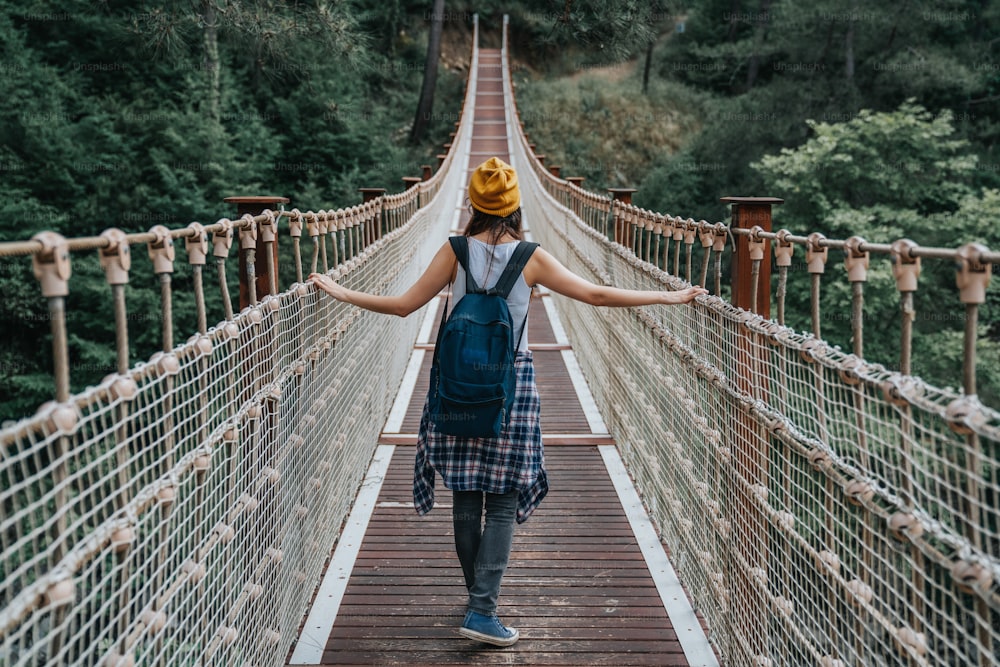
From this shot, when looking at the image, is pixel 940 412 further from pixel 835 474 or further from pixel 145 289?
pixel 145 289

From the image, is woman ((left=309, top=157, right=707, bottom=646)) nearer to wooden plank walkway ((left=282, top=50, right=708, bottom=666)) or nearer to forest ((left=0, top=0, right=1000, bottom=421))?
wooden plank walkway ((left=282, top=50, right=708, bottom=666))

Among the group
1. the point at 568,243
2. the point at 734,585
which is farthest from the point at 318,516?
the point at 568,243

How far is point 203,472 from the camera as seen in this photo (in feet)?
4.94

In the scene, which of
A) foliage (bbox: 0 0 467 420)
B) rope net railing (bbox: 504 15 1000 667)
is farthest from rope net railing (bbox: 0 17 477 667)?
foliage (bbox: 0 0 467 420)

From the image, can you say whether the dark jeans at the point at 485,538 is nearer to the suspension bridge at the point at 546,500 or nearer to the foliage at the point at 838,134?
the suspension bridge at the point at 546,500

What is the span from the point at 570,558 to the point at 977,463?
5.68ft

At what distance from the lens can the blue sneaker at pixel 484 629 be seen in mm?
2078

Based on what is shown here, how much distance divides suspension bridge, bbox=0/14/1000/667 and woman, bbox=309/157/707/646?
0.68ft

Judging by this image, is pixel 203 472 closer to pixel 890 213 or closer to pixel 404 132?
pixel 890 213

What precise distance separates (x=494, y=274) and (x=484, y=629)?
842mm

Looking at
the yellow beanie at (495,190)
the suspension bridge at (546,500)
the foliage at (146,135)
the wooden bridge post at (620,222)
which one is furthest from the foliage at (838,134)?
the yellow beanie at (495,190)

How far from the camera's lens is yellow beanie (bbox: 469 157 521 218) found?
1.92 metres

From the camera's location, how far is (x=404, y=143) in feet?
67.3

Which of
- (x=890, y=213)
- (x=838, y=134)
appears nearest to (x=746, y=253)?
(x=890, y=213)
